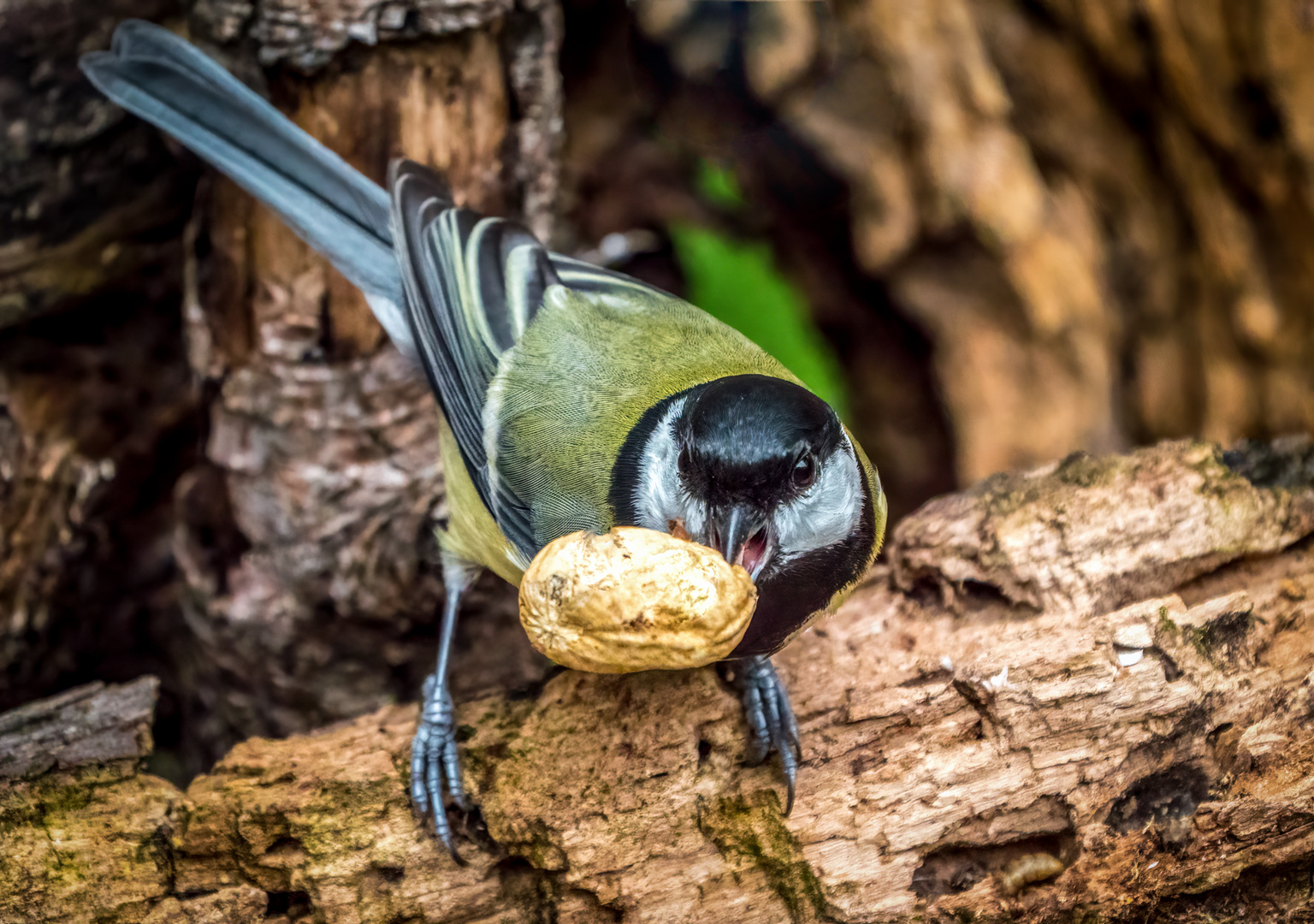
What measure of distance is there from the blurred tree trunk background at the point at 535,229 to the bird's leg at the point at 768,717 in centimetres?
109

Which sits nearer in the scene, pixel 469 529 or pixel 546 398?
pixel 546 398

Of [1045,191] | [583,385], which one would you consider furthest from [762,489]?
[1045,191]

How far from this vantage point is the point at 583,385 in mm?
2482

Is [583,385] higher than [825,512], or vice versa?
[583,385]

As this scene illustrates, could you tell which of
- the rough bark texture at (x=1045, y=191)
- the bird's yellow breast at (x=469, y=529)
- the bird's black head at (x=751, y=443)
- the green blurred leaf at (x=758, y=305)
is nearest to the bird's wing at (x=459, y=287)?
the bird's yellow breast at (x=469, y=529)

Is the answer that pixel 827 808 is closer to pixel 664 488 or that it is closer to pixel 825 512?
pixel 825 512

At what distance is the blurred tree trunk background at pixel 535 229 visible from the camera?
2873 millimetres

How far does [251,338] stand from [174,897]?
1.53 m

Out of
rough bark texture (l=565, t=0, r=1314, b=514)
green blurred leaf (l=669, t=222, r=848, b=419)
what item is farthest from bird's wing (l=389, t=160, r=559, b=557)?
rough bark texture (l=565, t=0, r=1314, b=514)

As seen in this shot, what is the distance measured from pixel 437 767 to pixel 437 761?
36 millimetres

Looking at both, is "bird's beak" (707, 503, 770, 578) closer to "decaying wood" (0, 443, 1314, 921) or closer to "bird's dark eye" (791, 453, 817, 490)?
"bird's dark eye" (791, 453, 817, 490)

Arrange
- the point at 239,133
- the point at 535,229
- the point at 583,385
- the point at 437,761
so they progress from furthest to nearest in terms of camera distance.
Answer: the point at 535,229, the point at 239,133, the point at 583,385, the point at 437,761

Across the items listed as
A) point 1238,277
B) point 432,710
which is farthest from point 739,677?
point 1238,277

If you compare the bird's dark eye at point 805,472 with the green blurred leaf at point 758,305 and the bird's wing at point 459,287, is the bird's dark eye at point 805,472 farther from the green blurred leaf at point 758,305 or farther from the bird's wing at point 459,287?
the green blurred leaf at point 758,305
